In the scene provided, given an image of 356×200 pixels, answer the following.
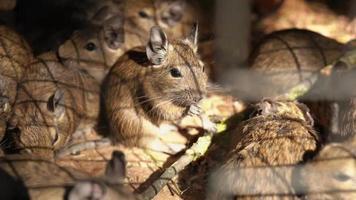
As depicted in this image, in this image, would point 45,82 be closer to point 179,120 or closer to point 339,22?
Result: point 179,120

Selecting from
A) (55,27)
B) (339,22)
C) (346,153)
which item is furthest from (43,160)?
(339,22)

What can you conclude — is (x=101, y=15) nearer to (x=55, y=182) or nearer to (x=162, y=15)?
(x=162, y=15)

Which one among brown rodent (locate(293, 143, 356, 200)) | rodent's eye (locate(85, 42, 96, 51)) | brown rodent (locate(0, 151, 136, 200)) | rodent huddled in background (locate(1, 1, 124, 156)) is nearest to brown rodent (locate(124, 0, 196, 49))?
rodent huddled in background (locate(1, 1, 124, 156))

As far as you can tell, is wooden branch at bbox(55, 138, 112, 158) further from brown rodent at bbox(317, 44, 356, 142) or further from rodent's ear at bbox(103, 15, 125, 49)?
brown rodent at bbox(317, 44, 356, 142)

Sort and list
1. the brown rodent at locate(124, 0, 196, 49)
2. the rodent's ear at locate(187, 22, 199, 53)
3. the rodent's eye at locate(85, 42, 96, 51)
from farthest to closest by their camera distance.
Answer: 1. the brown rodent at locate(124, 0, 196, 49)
2. the rodent's eye at locate(85, 42, 96, 51)
3. the rodent's ear at locate(187, 22, 199, 53)

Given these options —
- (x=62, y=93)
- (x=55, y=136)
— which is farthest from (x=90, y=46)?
(x=55, y=136)
